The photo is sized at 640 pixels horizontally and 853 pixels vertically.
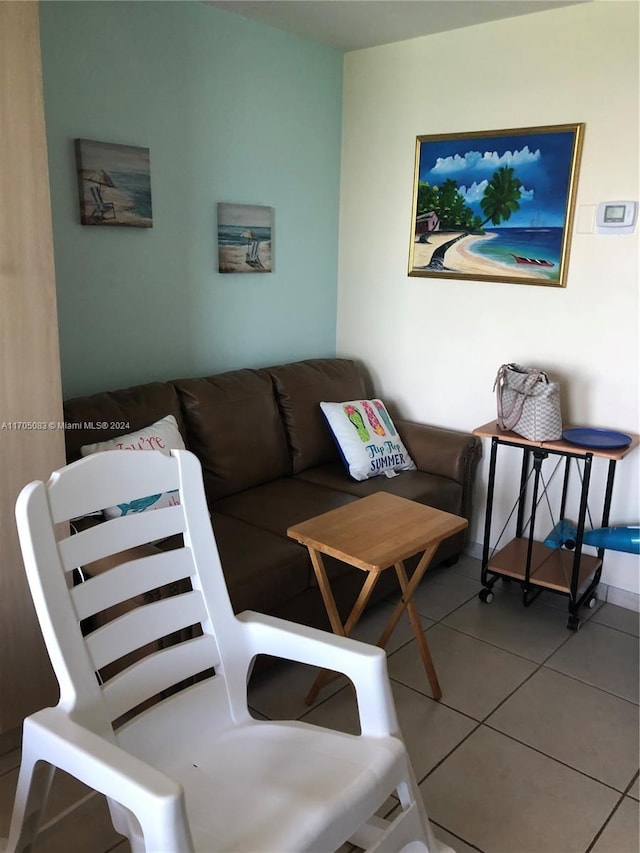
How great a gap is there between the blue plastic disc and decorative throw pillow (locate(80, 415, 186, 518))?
5.14 ft

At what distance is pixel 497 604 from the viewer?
3076 mm

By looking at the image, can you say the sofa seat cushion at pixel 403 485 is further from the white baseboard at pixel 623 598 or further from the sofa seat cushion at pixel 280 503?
the white baseboard at pixel 623 598

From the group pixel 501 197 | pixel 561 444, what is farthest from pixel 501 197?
pixel 561 444

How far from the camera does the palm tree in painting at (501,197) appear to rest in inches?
122

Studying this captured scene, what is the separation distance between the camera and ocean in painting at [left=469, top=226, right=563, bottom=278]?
3.04m

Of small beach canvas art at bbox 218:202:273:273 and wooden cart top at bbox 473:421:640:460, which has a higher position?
small beach canvas art at bbox 218:202:273:273

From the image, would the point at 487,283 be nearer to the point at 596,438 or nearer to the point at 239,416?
the point at 596,438

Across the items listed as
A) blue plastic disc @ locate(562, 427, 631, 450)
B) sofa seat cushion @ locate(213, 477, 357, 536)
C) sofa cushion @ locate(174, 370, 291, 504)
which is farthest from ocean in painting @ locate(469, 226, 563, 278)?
sofa seat cushion @ locate(213, 477, 357, 536)

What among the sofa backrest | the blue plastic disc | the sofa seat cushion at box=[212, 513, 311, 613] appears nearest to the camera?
the sofa seat cushion at box=[212, 513, 311, 613]

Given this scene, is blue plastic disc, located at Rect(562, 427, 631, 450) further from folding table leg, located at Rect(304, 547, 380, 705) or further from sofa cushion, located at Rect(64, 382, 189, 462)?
sofa cushion, located at Rect(64, 382, 189, 462)

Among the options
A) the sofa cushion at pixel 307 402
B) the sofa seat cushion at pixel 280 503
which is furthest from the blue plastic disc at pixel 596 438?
the sofa cushion at pixel 307 402

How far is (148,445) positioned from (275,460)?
2.50 feet

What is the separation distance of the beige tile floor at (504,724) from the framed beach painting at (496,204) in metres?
1.51

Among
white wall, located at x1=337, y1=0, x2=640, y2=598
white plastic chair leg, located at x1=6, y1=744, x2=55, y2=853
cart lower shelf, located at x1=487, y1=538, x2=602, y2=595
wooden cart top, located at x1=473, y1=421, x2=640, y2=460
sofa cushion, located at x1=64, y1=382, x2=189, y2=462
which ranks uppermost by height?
white wall, located at x1=337, y1=0, x2=640, y2=598
